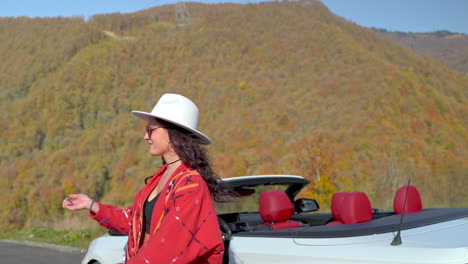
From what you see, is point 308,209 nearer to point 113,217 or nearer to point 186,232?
point 113,217

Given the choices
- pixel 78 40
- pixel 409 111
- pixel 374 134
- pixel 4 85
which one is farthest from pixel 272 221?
pixel 78 40

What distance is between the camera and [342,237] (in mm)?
3396

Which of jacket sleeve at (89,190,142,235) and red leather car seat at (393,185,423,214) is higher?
jacket sleeve at (89,190,142,235)

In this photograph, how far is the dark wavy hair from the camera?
2715mm

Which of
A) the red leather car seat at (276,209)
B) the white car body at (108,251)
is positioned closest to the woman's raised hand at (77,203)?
the white car body at (108,251)

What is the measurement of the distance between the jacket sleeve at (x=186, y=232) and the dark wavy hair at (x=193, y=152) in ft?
0.41

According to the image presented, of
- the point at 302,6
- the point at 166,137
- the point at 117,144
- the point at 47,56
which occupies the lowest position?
the point at 117,144

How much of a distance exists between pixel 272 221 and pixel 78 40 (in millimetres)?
A: 60303

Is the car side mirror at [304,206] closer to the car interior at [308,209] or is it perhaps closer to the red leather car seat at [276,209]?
the car interior at [308,209]

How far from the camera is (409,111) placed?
36.3m

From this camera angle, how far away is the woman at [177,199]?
241cm

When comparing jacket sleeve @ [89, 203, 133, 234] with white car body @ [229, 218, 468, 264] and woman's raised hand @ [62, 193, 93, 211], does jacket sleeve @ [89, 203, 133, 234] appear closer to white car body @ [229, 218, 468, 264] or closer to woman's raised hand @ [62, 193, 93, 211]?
woman's raised hand @ [62, 193, 93, 211]

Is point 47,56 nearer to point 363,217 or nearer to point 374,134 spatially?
point 374,134

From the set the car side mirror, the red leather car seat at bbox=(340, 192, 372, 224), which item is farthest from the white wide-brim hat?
the car side mirror
